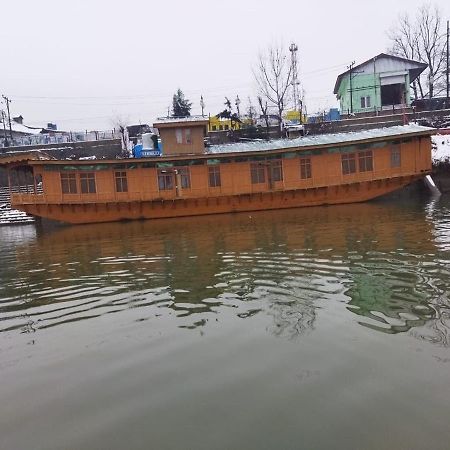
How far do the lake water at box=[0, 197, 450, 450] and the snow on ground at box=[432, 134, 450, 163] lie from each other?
1455cm

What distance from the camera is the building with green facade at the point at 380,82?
37.8 m

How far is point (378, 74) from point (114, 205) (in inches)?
1103

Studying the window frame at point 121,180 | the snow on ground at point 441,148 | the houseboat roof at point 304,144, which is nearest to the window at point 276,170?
the houseboat roof at point 304,144

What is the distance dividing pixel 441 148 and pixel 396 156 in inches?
135

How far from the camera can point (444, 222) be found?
13.8m

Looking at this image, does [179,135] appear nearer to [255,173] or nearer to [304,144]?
[255,173]

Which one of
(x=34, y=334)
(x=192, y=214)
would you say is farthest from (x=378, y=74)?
(x=34, y=334)

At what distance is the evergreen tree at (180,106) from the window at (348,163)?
2658 centimetres

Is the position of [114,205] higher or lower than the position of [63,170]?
lower

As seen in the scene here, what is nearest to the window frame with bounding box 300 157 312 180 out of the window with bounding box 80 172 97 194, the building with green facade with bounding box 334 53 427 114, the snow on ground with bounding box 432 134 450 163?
the snow on ground with bounding box 432 134 450 163

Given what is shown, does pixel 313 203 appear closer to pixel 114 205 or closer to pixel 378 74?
pixel 114 205

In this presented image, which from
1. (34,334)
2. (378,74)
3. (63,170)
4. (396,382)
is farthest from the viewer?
(378,74)

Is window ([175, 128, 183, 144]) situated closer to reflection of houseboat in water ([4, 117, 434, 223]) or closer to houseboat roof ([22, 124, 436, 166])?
houseboat roof ([22, 124, 436, 166])

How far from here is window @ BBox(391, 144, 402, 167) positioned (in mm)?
22141
